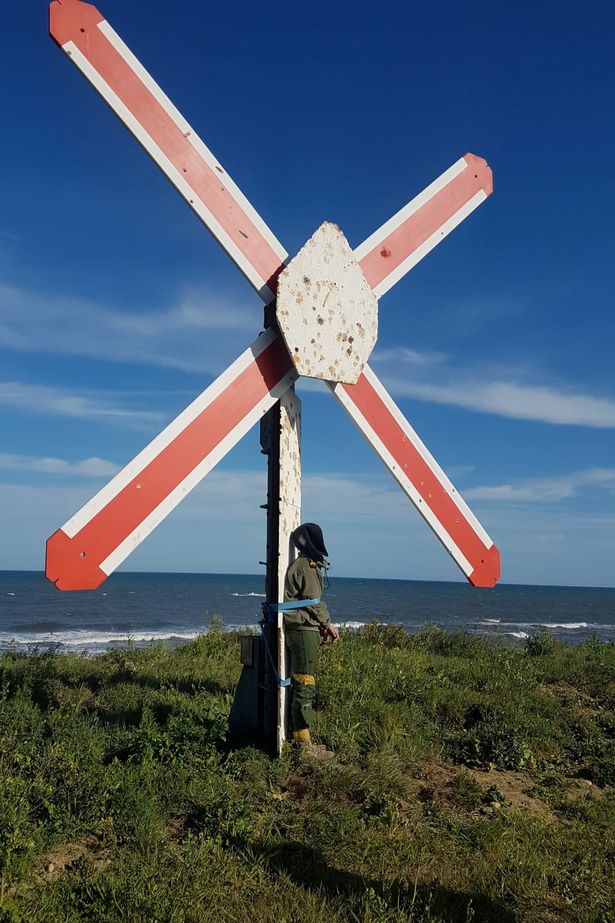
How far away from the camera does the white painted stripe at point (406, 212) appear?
12.5 ft

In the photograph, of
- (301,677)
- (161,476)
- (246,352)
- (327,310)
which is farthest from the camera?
(301,677)

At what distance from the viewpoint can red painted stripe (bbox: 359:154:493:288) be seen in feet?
12.5

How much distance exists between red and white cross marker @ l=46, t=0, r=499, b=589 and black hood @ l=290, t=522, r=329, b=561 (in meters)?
1.29

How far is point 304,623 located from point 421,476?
171 cm

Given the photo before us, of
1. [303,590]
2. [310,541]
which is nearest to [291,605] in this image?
[303,590]

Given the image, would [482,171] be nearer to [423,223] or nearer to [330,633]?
[423,223]

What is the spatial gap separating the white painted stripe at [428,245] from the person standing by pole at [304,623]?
1.85m

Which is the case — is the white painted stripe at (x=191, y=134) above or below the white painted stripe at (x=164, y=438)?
above

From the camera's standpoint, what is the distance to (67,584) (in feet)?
8.76

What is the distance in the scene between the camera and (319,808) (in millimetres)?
4129

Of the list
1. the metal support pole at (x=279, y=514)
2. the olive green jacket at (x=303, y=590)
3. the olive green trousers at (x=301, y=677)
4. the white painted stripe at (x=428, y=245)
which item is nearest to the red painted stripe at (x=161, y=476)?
the white painted stripe at (x=428, y=245)

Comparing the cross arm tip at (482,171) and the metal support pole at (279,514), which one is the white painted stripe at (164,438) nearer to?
the metal support pole at (279,514)

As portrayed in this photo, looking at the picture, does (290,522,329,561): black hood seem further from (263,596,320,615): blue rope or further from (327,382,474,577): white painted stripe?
(327,382,474,577): white painted stripe

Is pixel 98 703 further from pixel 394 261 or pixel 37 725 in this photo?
pixel 394 261
